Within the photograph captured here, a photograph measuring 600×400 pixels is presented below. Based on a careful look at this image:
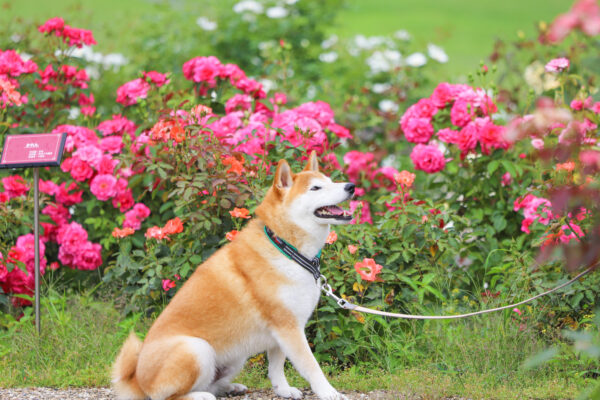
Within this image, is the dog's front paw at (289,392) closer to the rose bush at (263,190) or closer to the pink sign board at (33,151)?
the rose bush at (263,190)

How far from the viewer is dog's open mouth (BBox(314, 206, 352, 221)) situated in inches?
137

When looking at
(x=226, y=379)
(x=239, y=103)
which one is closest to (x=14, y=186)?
(x=239, y=103)

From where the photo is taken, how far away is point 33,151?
14.8 ft

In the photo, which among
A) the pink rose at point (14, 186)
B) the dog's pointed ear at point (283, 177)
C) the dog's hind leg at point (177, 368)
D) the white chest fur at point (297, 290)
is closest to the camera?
the dog's hind leg at point (177, 368)

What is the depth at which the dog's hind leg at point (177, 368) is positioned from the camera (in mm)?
3316

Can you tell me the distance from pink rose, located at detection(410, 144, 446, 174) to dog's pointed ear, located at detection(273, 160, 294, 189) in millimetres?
1891

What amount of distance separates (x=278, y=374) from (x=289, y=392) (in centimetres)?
11

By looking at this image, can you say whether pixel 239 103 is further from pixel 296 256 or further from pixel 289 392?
pixel 289 392

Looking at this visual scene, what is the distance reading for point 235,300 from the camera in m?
3.50

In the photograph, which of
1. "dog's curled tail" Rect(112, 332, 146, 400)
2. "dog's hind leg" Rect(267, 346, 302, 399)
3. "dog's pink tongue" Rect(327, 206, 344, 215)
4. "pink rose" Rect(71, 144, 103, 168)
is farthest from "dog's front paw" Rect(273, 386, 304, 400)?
"pink rose" Rect(71, 144, 103, 168)

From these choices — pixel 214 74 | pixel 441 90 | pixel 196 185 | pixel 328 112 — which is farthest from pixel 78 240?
pixel 441 90

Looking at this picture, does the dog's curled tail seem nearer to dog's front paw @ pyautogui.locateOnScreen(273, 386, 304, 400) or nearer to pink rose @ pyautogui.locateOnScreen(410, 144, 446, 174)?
dog's front paw @ pyautogui.locateOnScreen(273, 386, 304, 400)

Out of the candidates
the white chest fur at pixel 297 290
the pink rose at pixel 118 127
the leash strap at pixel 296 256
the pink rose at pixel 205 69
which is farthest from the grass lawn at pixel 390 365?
the pink rose at pixel 205 69

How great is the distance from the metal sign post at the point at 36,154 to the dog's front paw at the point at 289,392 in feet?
5.76
